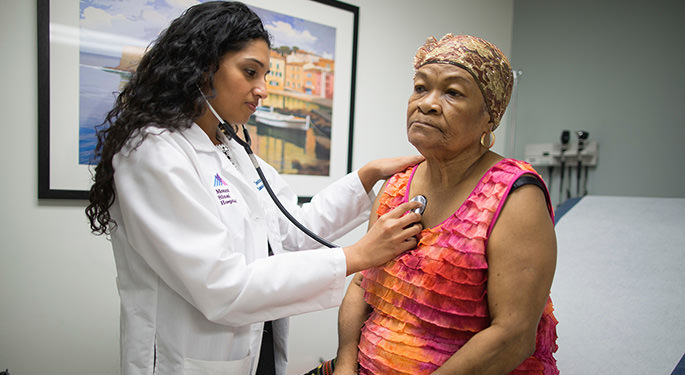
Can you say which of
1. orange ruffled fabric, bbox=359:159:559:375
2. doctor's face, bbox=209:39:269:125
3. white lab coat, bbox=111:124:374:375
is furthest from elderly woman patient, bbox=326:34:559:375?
doctor's face, bbox=209:39:269:125

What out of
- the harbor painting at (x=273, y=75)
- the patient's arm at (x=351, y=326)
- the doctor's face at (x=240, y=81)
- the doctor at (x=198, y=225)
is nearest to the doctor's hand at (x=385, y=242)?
the doctor at (x=198, y=225)

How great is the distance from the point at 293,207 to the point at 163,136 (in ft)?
1.83

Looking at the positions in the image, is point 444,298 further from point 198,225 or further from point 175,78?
point 175,78

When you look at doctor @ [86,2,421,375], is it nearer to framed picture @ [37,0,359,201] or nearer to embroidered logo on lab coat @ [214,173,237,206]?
embroidered logo on lab coat @ [214,173,237,206]

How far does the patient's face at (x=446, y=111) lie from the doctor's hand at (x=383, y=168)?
253mm

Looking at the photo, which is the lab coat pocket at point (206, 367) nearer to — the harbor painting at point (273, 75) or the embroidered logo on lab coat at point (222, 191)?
the embroidered logo on lab coat at point (222, 191)

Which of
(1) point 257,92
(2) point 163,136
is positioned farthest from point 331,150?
(2) point 163,136

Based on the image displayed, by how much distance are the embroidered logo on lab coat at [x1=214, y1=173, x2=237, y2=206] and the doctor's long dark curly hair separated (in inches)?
6.0

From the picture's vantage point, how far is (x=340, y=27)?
2.06 meters

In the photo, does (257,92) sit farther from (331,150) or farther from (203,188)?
(331,150)

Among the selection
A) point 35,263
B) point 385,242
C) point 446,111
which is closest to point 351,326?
point 385,242

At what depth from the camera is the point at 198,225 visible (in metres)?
0.88

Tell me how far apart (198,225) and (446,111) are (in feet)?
1.87

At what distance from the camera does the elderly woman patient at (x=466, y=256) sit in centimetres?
79
